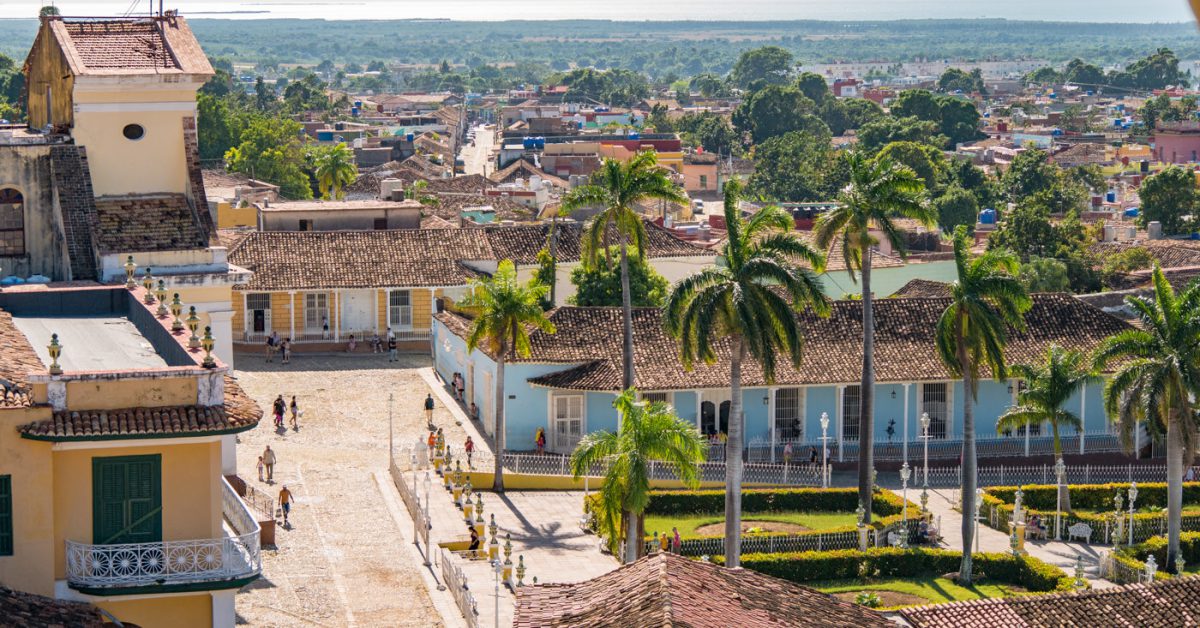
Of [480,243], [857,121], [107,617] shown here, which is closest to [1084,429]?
[480,243]

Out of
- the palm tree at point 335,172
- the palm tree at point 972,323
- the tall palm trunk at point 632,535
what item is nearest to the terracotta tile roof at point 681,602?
the tall palm trunk at point 632,535

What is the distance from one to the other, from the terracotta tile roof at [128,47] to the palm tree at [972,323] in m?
Result: 15.0

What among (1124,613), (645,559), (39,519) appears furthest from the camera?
(1124,613)

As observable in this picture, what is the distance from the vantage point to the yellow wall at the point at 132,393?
21469mm

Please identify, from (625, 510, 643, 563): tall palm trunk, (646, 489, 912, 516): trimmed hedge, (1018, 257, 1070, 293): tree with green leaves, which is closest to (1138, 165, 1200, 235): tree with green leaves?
(1018, 257, 1070, 293): tree with green leaves

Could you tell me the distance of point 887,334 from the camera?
49.0 m

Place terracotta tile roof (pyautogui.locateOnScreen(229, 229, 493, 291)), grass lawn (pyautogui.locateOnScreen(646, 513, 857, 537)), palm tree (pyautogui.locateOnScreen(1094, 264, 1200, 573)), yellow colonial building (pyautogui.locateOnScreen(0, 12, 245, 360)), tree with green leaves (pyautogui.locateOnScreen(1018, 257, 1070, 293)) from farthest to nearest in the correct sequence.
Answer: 1. tree with green leaves (pyautogui.locateOnScreen(1018, 257, 1070, 293))
2. terracotta tile roof (pyautogui.locateOnScreen(229, 229, 493, 291))
3. grass lawn (pyautogui.locateOnScreen(646, 513, 857, 537))
4. palm tree (pyautogui.locateOnScreen(1094, 264, 1200, 573))
5. yellow colonial building (pyautogui.locateOnScreen(0, 12, 245, 360))

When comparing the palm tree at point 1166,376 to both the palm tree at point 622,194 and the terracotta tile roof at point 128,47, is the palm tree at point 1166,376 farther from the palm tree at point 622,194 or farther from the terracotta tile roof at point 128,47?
the terracotta tile roof at point 128,47

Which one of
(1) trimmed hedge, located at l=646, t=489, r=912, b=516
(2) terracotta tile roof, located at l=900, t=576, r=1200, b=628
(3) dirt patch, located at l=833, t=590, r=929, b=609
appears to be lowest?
(3) dirt patch, located at l=833, t=590, r=929, b=609

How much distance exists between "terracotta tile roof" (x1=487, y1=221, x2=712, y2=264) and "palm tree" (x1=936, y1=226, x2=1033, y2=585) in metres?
22.1

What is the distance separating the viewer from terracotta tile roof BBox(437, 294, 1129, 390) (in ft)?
154

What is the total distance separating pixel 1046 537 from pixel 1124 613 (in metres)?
13.5

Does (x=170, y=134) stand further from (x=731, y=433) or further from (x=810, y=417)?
(x=810, y=417)

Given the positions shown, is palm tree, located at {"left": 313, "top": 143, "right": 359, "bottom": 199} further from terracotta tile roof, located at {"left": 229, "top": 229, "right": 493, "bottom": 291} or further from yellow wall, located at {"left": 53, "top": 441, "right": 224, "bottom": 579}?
yellow wall, located at {"left": 53, "top": 441, "right": 224, "bottom": 579}
